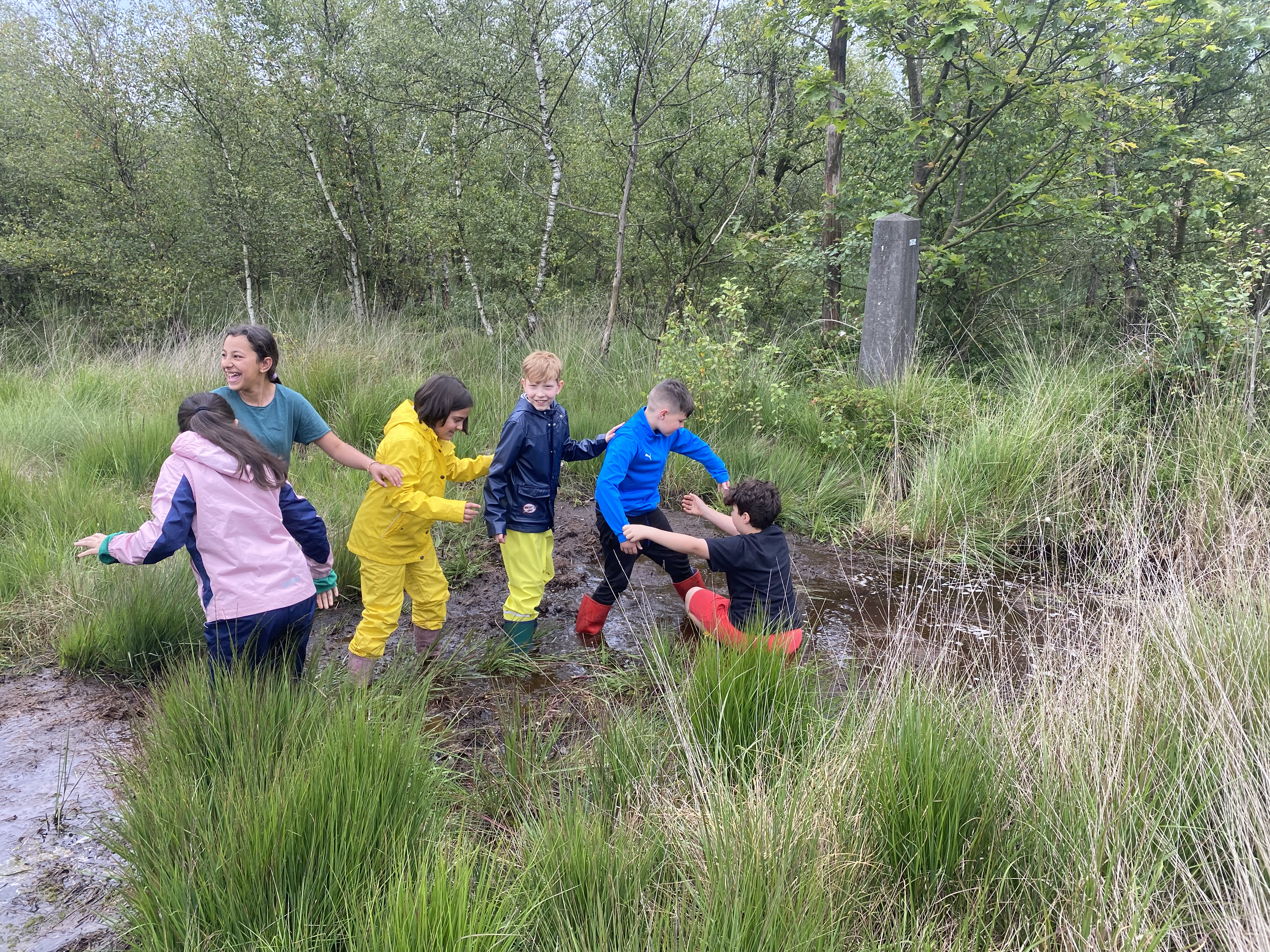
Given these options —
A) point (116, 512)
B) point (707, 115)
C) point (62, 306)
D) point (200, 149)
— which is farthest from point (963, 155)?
point (62, 306)

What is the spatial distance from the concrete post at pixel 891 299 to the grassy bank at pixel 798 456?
397 millimetres

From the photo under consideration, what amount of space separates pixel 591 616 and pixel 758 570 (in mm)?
1138

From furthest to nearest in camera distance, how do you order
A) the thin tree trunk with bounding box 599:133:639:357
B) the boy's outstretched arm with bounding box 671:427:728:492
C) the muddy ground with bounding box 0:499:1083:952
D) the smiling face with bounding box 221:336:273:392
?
the thin tree trunk with bounding box 599:133:639:357, the boy's outstretched arm with bounding box 671:427:728:492, the smiling face with bounding box 221:336:273:392, the muddy ground with bounding box 0:499:1083:952

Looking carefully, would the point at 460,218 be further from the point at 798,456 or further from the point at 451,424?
the point at 451,424

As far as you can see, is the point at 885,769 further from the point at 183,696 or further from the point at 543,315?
the point at 543,315

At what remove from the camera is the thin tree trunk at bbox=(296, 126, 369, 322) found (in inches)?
453

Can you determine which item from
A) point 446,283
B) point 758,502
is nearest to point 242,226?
point 446,283

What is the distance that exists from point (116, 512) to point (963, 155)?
27.8 ft

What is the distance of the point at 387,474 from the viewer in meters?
3.49

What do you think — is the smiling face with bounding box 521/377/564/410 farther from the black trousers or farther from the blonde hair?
the black trousers

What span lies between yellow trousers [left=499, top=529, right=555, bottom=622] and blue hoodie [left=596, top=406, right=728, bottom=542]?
395 millimetres

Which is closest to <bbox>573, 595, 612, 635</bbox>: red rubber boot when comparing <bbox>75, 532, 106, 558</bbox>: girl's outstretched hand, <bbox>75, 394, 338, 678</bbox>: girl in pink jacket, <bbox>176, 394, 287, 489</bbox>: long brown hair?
<bbox>75, 394, 338, 678</bbox>: girl in pink jacket

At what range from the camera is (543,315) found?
36.1 feet

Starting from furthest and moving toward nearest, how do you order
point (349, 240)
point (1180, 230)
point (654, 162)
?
point (349, 240) < point (654, 162) < point (1180, 230)
